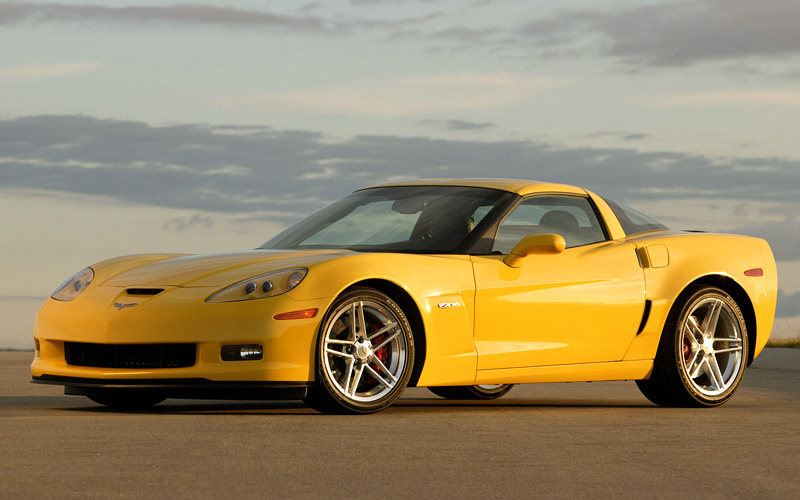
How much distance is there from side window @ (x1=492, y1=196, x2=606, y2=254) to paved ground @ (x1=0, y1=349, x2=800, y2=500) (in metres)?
1.21

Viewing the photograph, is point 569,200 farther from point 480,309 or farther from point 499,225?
point 480,309

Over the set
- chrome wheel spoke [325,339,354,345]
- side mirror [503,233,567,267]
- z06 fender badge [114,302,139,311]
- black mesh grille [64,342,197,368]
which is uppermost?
side mirror [503,233,567,267]

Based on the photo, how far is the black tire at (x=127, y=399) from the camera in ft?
28.8

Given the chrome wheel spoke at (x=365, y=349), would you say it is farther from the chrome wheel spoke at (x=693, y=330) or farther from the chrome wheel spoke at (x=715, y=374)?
the chrome wheel spoke at (x=715, y=374)

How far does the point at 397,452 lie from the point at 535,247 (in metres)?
2.87

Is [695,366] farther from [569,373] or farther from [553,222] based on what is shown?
[553,222]

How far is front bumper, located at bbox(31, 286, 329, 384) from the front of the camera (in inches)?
304

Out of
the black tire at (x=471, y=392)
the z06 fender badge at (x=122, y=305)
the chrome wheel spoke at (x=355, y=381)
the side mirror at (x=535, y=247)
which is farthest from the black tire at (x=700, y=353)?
the z06 fender badge at (x=122, y=305)

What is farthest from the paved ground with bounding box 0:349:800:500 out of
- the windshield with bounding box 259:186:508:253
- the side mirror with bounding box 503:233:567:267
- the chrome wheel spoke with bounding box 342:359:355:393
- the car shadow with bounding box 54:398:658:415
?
the windshield with bounding box 259:186:508:253

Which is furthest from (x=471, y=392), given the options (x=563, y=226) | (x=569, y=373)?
(x=563, y=226)

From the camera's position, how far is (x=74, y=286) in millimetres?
8586

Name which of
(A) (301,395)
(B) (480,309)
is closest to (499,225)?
(B) (480,309)

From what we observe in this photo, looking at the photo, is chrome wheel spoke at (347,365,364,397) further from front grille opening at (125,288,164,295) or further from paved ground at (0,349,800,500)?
front grille opening at (125,288,164,295)

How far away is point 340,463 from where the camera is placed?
5.72 meters
